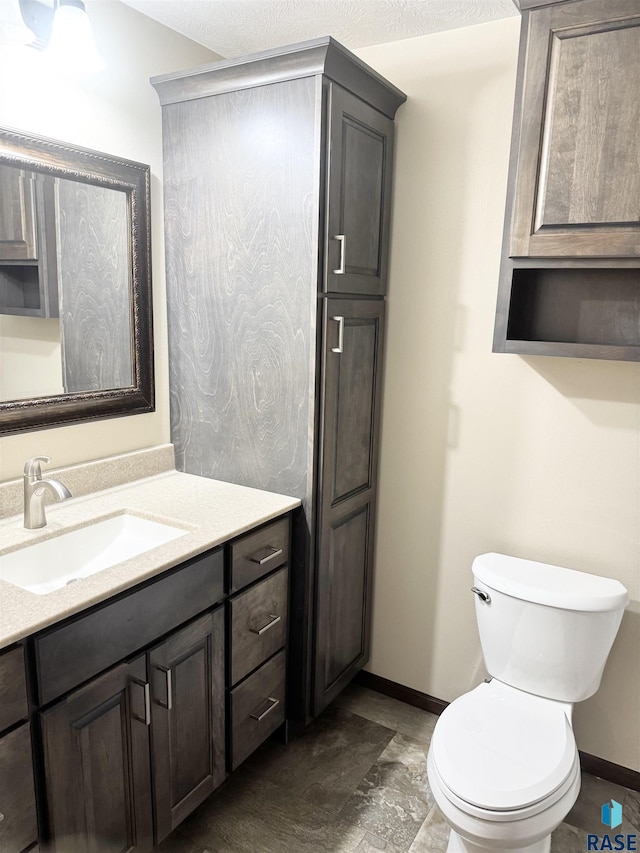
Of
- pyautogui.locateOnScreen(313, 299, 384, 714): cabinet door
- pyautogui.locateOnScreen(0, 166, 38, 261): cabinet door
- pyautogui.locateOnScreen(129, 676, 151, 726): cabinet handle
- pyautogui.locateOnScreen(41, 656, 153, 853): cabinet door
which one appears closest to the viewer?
pyautogui.locateOnScreen(41, 656, 153, 853): cabinet door

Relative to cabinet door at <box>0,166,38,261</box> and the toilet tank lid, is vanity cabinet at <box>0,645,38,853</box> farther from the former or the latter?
the toilet tank lid

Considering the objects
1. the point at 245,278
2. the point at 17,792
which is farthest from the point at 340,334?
the point at 17,792

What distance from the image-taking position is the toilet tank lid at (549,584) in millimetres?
1737

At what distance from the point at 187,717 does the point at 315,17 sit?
2051 mm

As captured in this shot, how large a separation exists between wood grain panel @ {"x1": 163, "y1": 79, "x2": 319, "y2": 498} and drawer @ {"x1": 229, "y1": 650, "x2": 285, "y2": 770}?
0.57 metres

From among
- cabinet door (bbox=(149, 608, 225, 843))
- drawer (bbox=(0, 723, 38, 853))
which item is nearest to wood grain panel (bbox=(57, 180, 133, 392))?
cabinet door (bbox=(149, 608, 225, 843))

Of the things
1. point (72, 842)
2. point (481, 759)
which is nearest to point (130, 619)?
point (72, 842)

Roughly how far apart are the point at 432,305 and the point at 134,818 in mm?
1693

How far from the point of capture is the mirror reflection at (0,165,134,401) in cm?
161

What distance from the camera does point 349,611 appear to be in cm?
221

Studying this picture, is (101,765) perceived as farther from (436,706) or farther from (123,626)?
(436,706)

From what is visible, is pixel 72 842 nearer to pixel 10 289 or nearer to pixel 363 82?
pixel 10 289

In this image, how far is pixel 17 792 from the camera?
1.19m

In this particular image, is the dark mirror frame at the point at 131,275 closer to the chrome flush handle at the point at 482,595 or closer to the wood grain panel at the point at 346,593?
the wood grain panel at the point at 346,593
